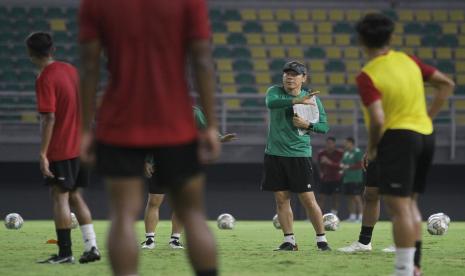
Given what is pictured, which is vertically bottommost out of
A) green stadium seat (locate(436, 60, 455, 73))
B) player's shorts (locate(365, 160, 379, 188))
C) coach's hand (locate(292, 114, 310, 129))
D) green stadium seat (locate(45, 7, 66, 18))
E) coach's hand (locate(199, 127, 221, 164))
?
player's shorts (locate(365, 160, 379, 188))

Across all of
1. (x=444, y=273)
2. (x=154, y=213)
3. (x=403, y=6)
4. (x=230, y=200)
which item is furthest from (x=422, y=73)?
(x=403, y=6)

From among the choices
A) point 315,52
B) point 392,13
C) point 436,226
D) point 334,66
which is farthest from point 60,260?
point 392,13

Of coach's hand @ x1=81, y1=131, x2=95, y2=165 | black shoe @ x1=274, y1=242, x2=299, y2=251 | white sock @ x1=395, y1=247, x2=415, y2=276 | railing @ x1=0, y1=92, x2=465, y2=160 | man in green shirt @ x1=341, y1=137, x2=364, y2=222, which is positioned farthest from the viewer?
man in green shirt @ x1=341, y1=137, x2=364, y2=222

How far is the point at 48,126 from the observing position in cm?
870

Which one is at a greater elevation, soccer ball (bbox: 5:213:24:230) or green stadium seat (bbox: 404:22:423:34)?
green stadium seat (bbox: 404:22:423:34)

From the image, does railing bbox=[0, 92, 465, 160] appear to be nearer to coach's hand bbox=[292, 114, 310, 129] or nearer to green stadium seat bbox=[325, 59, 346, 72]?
green stadium seat bbox=[325, 59, 346, 72]

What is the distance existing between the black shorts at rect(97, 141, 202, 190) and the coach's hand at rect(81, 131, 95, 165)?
0.14ft

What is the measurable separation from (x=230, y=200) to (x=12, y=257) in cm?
1575

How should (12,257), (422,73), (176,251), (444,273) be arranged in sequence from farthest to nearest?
(176,251), (12,257), (444,273), (422,73)

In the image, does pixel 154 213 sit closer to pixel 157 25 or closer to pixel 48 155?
pixel 48 155

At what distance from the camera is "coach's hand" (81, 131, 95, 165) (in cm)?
528

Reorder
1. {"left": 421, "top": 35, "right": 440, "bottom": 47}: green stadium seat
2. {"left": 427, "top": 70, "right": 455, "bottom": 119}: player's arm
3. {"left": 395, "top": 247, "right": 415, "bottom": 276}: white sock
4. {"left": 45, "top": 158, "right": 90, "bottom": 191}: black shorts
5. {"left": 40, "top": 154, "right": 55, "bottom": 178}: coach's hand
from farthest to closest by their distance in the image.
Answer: {"left": 421, "top": 35, "right": 440, "bottom": 47}: green stadium seat < {"left": 45, "top": 158, "right": 90, "bottom": 191}: black shorts < {"left": 40, "top": 154, "right": 55, "bottom": 178}: coach's hand < {"left": 427, "top": 70, "right": 455, "bottom": 119}: player's arm < {"left": 395, "top": 247, "right": 415, "bottom": 276}: white sock

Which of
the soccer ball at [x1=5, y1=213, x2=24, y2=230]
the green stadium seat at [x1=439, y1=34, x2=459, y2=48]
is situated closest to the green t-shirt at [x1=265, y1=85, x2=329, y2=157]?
the soccer ball at [x1=5, y1=213, x2=24, y2=230]

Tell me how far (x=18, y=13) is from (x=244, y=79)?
6.65 meters
